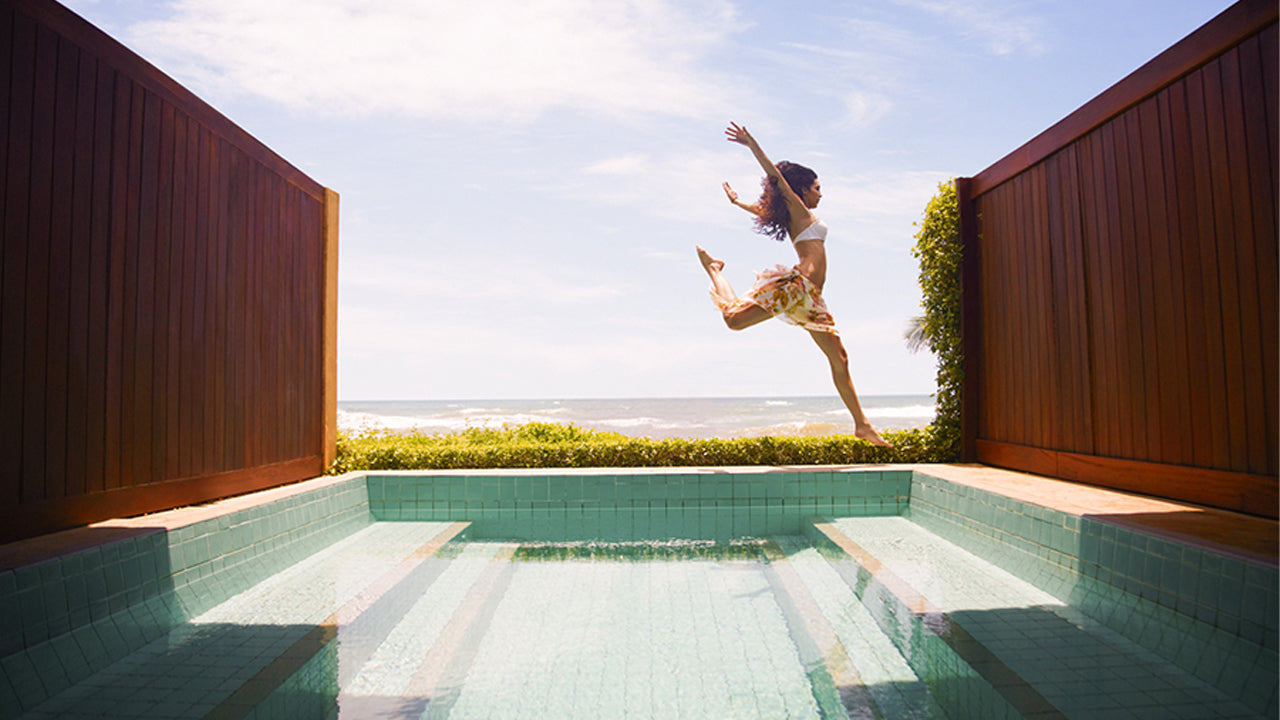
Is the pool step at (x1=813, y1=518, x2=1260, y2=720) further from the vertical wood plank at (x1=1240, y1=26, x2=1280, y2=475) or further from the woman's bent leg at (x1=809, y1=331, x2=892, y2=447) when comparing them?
the woman's bent leg at (x1=809, y1=331, x2=892, y2=447)

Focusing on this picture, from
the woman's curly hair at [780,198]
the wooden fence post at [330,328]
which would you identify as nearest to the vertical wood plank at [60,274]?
the wooden fence post at [330,328]

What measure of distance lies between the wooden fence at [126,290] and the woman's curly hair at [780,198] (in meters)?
3.85

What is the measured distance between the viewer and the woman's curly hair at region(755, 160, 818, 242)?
545cm

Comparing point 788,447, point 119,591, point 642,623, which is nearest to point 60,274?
point 119,591

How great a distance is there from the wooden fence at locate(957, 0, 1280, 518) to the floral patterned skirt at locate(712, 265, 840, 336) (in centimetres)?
170

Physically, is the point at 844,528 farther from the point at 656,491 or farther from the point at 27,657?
the point at 27,657

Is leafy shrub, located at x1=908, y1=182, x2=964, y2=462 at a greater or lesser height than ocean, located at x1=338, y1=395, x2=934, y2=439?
greater

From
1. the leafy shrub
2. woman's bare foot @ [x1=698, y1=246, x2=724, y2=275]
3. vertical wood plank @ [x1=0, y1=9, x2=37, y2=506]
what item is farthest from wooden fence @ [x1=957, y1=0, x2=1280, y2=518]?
vertical wood plank @ [x1=0, y1=9, x2=37, y2=506]

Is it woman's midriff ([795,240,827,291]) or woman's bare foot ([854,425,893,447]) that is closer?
woman's midriff ([795,240,827,291])

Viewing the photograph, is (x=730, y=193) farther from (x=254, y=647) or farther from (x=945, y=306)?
(x=254, y=647)

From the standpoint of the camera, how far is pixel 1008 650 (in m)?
2.46

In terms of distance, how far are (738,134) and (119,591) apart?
15.2 feet

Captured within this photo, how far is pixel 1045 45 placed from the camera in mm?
7281

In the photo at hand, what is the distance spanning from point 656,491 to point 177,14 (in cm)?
548
